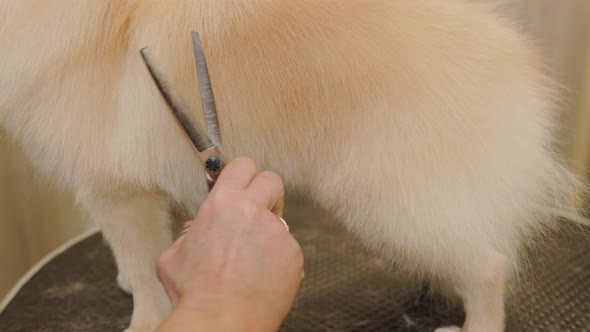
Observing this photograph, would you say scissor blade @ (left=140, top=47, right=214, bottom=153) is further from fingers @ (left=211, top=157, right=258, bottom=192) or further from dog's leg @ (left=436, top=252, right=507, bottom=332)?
dog's leg @ (left=436, top=252, right=507, bottom=332)

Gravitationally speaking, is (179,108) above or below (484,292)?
above

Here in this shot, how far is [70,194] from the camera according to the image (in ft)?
3.67

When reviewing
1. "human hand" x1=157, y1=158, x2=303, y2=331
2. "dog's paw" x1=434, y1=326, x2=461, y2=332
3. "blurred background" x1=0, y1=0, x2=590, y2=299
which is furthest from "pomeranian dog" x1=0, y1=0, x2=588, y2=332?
"blurred background" x1=0, y1=0, x2=590, y2=299

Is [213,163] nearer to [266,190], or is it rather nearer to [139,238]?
[266,190]

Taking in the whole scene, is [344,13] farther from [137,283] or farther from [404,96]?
[137,283]

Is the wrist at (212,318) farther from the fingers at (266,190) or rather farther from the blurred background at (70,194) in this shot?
the blurred background at (70,194)

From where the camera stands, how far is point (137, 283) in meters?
0.83

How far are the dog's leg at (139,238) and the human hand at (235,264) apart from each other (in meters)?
0.31

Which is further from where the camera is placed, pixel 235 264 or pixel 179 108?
pixel 179 108

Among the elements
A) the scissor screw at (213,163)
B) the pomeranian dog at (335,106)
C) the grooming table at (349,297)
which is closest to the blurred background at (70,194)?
the grooming table at (349,297)

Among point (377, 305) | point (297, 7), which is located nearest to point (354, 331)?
point (377, 305)

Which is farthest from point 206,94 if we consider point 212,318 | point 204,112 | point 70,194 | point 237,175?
point 70,194

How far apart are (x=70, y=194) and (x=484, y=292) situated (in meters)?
0.84

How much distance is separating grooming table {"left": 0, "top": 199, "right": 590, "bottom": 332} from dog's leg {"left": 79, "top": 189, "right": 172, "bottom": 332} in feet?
0.31
